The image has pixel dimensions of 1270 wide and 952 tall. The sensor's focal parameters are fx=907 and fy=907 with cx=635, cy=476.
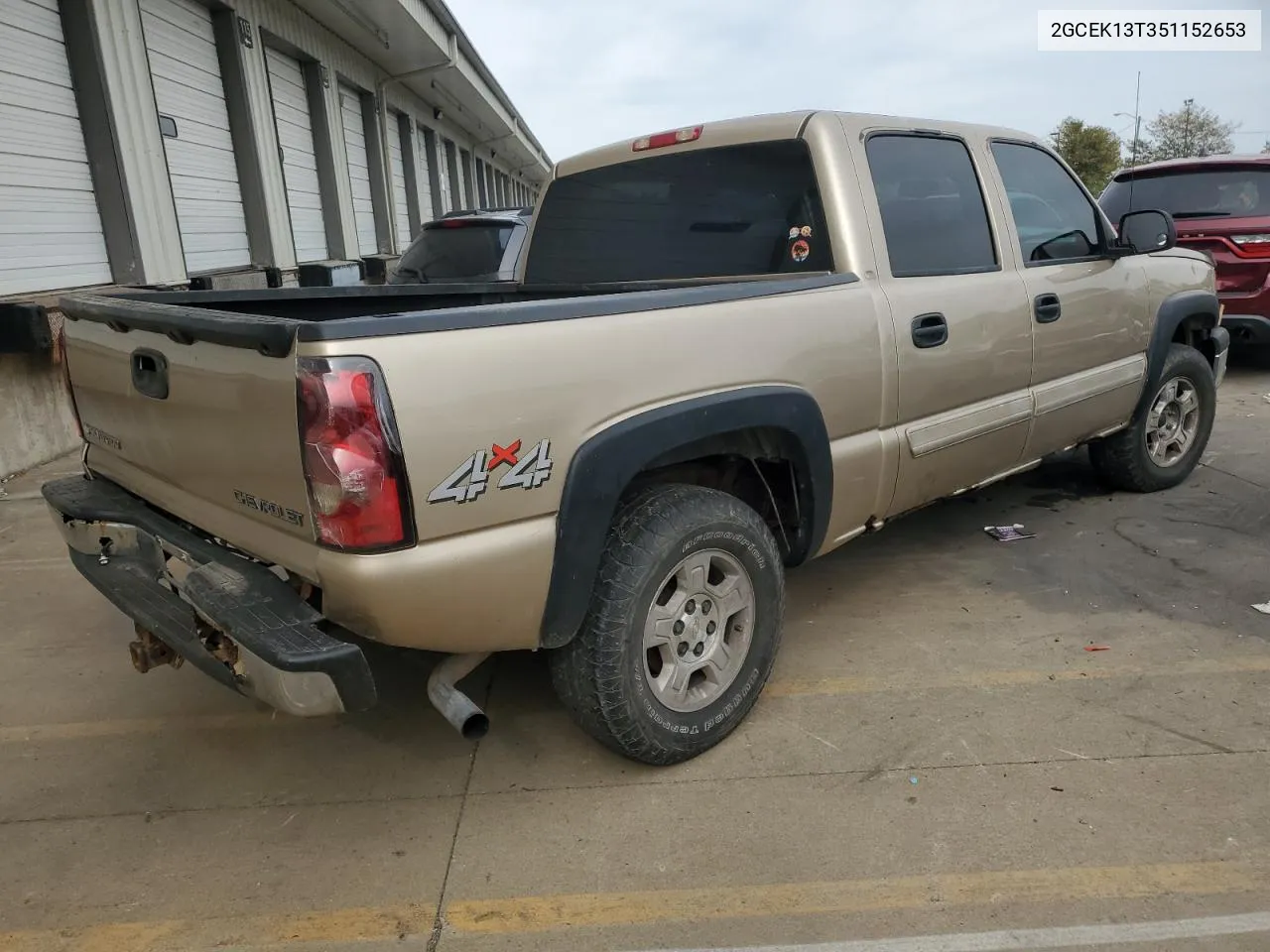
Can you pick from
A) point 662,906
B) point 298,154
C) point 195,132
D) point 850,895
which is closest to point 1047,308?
point 850,895

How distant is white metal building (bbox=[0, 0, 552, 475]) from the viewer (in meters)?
6.73

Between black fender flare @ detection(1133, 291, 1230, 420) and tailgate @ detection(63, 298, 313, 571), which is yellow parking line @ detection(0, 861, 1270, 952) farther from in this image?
black fender flare @ detection(1133, 291, 1230, 420)

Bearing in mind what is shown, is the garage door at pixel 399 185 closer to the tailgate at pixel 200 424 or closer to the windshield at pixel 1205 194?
the windshield at pixel 1205 194

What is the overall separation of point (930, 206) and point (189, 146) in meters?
8.49

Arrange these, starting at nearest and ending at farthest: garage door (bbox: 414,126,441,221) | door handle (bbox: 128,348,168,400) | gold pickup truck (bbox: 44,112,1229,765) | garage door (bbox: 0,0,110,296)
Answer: gold pickup truck (bbox: 44,112,1229,765)
door handle (bbox: 128,348,168,400)
garage door (bbox: 0,0,110,296)
garage door (bbox: 414,126,441,221)

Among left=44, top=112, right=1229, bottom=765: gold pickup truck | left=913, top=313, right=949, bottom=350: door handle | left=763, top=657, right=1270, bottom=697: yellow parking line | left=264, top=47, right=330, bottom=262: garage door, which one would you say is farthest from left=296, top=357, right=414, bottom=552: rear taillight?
left=264, top=47, right=330, bottom=262: garage door

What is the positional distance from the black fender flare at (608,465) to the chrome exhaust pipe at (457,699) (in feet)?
0.79

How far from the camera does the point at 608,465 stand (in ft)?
7.66

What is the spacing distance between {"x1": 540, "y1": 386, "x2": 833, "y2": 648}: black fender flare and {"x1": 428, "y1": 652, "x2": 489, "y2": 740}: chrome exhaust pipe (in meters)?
0.24

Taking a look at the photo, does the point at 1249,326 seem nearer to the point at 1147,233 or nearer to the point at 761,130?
the point at 1147,233

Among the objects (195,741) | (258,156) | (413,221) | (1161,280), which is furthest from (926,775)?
(413,221)

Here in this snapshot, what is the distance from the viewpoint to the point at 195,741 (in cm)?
304

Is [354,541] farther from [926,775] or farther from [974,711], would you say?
[974,711]

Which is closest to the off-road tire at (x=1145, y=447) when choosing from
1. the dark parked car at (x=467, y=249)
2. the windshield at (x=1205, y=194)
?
the windshield at (x=1205, y=194)
